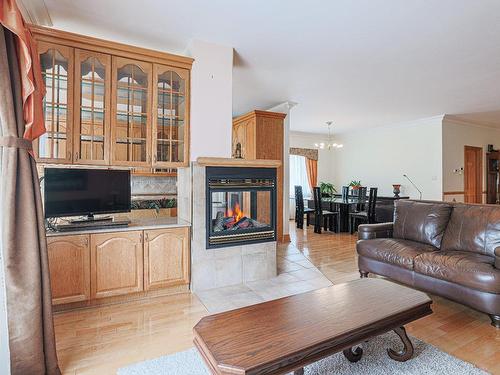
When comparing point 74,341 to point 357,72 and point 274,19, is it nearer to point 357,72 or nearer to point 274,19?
point 274,19

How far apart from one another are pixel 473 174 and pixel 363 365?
781 cm

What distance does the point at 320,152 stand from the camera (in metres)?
9.26

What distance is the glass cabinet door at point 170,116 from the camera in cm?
306

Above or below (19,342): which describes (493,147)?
above

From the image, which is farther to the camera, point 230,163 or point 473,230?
point 230,163

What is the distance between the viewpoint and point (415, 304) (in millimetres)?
1815

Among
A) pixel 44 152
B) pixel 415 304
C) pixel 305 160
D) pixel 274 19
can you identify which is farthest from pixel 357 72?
pixel 305 160

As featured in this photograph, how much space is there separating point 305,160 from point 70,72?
7110 mm

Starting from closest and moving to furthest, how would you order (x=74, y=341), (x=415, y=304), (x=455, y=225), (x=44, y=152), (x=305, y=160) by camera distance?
(x=415, y=304)
(x=74, y=341)
(x=44, y=152)
(x=455, y=225)
(x=305, y=160)

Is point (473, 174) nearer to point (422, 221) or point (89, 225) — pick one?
point (422, 221)

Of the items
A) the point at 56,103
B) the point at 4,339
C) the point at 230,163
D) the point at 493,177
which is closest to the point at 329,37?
the point at 230,163

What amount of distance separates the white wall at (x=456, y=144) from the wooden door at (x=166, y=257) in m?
6.34

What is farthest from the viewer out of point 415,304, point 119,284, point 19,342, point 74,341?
point 119,284

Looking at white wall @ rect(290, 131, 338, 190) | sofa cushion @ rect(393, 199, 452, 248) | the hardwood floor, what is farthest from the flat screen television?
white wall @ rect(290, 131, 338, 190)
